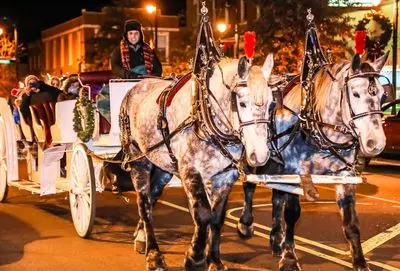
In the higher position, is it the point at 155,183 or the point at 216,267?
the point at 155,183

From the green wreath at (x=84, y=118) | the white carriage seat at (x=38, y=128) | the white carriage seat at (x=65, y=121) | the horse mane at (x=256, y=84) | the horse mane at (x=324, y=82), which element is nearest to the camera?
the horse mane at (x=256, y=84)

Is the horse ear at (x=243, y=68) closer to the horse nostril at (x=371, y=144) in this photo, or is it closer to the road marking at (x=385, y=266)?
the horse nostril at (x=371, y=144)

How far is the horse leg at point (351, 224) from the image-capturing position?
22.4 feet

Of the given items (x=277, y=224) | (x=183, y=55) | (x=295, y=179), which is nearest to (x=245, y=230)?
(x=277, y=224)

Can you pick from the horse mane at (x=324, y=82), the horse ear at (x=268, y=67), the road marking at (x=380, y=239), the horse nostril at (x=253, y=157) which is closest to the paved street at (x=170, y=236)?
the road marking at (x=380, y=239)

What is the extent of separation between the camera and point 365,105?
21.1 ft

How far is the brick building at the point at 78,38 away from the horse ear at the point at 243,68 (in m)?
39.3

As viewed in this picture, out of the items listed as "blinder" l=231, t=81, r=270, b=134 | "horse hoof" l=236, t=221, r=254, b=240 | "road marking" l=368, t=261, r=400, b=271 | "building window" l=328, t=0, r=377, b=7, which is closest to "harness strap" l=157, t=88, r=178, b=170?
"blinder" l=231, t=81, r=270, b=134

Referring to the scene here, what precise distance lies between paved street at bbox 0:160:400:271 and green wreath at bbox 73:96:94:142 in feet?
4.13

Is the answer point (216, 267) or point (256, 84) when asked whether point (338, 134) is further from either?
point (216, 267)

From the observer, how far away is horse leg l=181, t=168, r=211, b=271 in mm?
6582

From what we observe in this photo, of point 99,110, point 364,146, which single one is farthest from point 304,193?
point 99,110

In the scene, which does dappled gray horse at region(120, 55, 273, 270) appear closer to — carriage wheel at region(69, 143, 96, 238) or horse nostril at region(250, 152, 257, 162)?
horse nostril at region(250, 152, 257, 162)

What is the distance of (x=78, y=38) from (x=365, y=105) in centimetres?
4924
